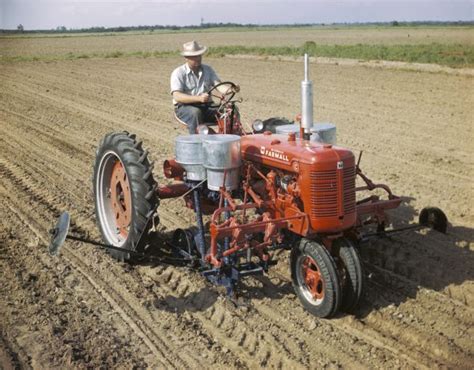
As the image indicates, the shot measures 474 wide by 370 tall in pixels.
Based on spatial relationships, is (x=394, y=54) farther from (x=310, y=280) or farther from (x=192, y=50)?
(x=310, y=280)

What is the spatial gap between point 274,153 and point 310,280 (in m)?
0.98

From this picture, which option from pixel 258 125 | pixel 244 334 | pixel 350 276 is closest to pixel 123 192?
pixel 258 125

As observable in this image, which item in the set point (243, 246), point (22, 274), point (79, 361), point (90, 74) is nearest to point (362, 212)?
point (243, 246)

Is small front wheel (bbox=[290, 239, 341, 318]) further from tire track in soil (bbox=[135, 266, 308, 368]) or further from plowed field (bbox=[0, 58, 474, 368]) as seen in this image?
tire track in soil (bbox=[135, 266, 308, 368])

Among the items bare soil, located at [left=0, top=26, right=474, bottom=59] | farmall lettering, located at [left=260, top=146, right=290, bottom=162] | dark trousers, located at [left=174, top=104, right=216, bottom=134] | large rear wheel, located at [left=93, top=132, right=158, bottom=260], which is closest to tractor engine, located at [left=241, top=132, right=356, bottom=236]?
farmall lettering, located at [left=260, top=146, right=290, bottom=162]

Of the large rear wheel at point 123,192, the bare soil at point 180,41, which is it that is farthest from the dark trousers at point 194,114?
the bare soil at point 180,41

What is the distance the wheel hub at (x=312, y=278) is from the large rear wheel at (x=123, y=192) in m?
1.30

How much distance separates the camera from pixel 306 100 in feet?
14.4

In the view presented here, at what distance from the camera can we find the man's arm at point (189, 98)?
5.61 meters

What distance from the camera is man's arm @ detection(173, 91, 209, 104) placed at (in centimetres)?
561

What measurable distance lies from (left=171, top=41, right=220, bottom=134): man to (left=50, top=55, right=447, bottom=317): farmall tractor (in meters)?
0.42

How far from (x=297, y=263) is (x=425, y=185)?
3.48 metres

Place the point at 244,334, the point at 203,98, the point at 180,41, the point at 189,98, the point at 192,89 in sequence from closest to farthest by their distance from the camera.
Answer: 1. the point at 244,334
2. the point at 203,98
3. the point at 189,98
4. the point at 192,89
5. the point at 180,41

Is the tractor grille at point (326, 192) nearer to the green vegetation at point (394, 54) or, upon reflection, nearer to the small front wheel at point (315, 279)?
the small front wheel at point (315, 279)
